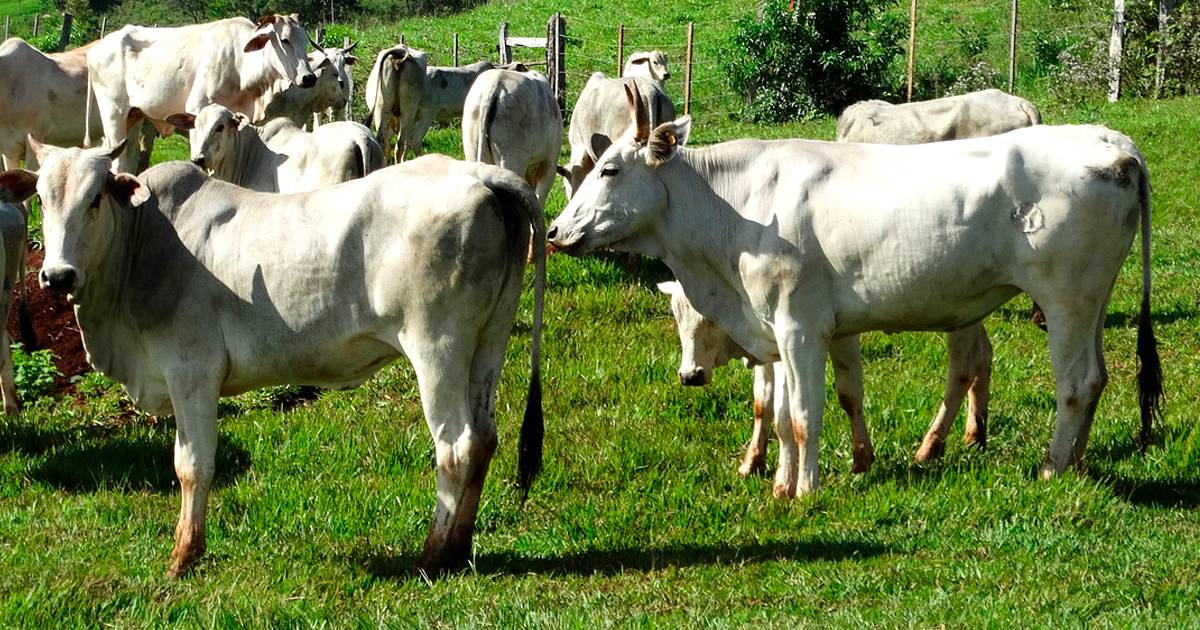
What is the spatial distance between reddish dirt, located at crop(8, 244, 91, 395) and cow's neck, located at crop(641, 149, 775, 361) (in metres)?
5.64

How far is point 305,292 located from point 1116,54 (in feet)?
78.2

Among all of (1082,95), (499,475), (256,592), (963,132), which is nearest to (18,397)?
(499,475)

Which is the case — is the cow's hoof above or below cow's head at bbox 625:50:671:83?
below

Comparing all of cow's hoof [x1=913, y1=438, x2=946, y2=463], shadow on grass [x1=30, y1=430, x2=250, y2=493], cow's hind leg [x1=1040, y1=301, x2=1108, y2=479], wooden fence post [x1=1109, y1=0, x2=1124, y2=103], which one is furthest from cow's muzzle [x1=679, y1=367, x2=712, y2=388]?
wooden fence post [x1=1109, y1=0, x2=1124, y2=103]

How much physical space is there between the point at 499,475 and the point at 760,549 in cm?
203

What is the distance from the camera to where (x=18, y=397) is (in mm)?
11359

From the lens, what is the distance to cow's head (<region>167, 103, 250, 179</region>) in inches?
444

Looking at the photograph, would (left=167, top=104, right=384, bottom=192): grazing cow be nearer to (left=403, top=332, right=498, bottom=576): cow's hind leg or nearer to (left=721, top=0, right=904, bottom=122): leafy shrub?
(left=403, top=332, right=498, bottom=576): cow's hind leg

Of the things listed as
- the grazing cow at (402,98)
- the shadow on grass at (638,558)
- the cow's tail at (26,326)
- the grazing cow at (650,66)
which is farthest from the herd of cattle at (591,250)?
the grazing cow at (650,66)

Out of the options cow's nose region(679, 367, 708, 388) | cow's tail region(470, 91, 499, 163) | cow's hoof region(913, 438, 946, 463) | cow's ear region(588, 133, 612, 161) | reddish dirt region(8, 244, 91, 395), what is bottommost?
reddish dirt region(8, 244, 91, 395)

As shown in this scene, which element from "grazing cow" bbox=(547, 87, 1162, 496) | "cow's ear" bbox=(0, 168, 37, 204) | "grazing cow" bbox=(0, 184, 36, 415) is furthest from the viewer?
"grazing cow" bbox=(0, 184, 36, 415)

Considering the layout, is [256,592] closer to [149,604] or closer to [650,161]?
[149,604]

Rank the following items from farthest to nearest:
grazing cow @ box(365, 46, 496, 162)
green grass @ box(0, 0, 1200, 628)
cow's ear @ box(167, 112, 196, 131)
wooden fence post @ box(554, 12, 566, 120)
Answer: wooden fence post @ box(554, 12, 566, 120), grazing cow @ box(365, 46, 496, 162), cow's ear @ box(167, 112, 196, 131), green grass @ box(0, 0, 1200, 628)

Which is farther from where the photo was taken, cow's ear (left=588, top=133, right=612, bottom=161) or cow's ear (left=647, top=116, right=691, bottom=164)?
cow's ear (left=588, top=133, right=612, bottom=161)
